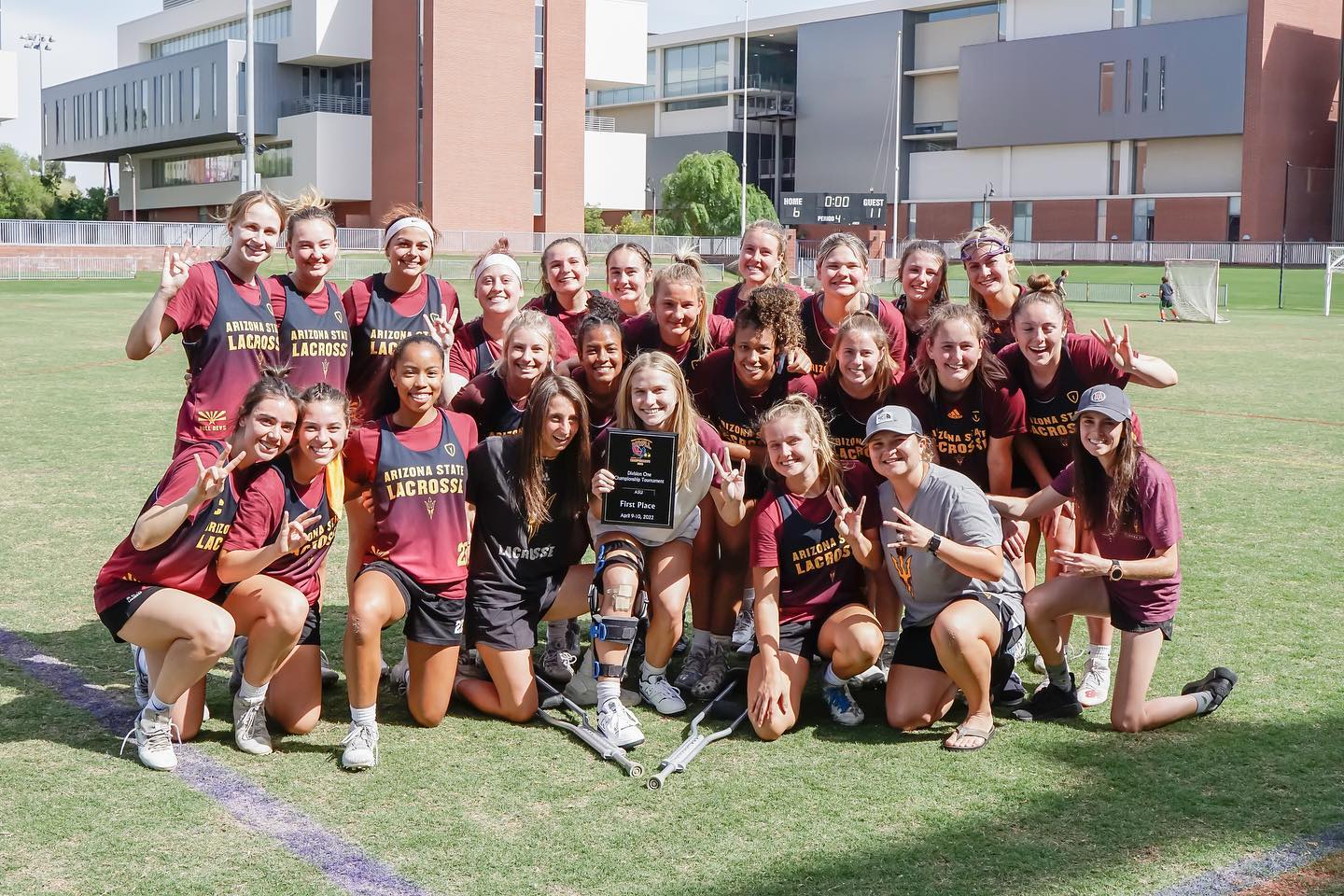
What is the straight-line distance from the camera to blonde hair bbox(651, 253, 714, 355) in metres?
5.70

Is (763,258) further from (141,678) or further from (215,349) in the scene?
(141,678)

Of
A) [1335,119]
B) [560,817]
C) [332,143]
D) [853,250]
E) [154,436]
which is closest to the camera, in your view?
[560,817]

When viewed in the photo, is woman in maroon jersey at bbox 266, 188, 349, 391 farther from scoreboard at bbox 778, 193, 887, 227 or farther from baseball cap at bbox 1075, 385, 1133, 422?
scoreboard at bbox 778, 193, 887, 227

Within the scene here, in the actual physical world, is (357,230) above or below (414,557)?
above

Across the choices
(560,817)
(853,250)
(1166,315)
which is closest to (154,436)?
(853,250)

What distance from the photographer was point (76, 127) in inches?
3219

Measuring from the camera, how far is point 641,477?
16.6ft

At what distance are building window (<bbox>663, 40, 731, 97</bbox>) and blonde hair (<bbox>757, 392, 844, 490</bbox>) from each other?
84.0 metres

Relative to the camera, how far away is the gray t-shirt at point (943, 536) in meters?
4.88

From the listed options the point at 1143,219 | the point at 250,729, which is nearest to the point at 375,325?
the point at 250,729

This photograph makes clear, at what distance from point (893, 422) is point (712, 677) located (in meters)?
1.39

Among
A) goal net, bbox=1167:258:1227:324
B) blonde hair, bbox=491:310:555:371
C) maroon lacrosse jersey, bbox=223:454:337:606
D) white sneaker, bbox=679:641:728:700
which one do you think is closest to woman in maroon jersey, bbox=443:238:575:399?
blonde hair, bbox=491:310:555:371

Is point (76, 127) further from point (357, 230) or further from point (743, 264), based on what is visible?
point (743, 264)

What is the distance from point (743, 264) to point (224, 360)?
249 cm
